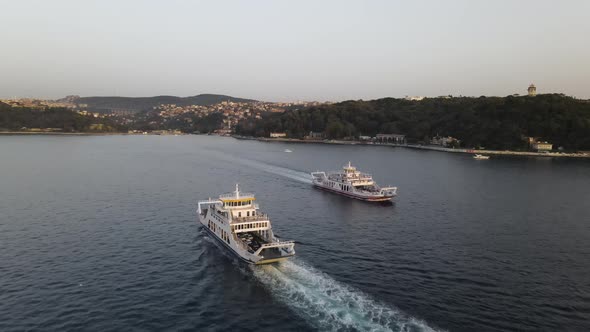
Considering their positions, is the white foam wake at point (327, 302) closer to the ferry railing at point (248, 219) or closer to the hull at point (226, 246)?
the hull at point (226, 246)

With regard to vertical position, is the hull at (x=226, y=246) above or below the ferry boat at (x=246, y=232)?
below

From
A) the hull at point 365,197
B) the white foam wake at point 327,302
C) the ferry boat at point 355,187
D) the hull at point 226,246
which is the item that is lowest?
the white foam wake at point 327,302

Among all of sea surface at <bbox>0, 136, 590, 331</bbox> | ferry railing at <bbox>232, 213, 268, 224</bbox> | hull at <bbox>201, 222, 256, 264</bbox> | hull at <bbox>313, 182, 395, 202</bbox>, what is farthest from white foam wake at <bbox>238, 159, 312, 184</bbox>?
ferry railing at <bbox>232, 213, 268, 224</bbox>

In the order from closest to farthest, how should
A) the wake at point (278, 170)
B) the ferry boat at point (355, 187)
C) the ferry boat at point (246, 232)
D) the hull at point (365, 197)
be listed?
1. the ferry boat at point (246, 232)
2. the hull at point (365, 197)
3. the ferry boat at point (355, 187)
4. the wake at point (278, 170)

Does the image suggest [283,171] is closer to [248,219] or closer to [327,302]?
[248,219]

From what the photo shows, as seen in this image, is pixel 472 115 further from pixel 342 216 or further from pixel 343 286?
pixel 343 286

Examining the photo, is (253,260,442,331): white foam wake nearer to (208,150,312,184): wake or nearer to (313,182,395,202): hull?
(313,182,395,202): hull

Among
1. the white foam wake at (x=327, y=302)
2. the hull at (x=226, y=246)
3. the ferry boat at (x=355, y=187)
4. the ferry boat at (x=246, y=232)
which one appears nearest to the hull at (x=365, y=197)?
the ferry boat at (x=355, y=187)
